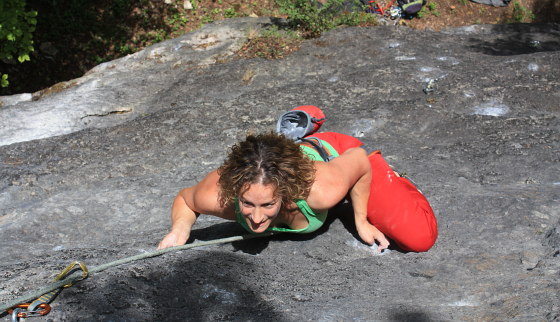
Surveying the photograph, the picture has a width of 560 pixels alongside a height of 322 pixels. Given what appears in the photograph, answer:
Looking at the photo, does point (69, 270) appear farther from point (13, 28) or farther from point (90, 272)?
point (13, 28)

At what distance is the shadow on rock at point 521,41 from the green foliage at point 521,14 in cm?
267

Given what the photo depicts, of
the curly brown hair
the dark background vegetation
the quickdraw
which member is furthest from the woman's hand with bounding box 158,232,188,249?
the dark background vegetation

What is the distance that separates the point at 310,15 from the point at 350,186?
513 centimetres

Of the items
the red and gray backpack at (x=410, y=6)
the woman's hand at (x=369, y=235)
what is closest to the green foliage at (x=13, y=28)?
the woman's hand at (x=369, y=235)

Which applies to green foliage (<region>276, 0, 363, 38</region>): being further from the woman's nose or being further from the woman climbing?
the woman's nose

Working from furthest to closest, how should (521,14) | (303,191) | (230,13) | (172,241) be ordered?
(521,14)
(230,13)
(172,241)
(303,191)

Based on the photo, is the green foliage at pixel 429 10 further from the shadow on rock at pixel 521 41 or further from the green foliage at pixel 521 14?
the shadow on rock at pixel 521 41

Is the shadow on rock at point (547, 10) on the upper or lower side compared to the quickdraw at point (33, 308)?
lower

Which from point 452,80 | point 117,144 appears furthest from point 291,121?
point 452,80

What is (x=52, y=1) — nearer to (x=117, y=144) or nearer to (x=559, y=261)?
(x=117, y=144)

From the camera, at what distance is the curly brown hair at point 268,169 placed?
7.89ft

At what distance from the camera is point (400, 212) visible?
2986 millimetres

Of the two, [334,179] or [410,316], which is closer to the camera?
[410,316]

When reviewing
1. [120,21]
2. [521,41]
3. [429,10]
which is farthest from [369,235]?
[429,10]
